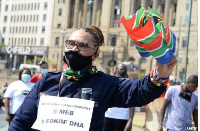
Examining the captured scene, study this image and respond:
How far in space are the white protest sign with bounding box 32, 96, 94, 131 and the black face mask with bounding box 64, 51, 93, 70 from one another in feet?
0.83

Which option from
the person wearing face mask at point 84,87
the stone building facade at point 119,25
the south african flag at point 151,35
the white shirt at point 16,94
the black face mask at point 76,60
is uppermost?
the stone building facade at point 119,25

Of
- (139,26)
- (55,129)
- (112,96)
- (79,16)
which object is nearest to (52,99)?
(55,129)

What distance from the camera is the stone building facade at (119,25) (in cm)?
5806

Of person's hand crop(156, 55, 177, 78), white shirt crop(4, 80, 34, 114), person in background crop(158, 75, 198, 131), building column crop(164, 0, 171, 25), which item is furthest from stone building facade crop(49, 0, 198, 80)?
person's hand crop(156, 55, 177, 78)

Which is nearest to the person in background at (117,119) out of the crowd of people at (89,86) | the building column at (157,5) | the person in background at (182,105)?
the person in background at (182,105)

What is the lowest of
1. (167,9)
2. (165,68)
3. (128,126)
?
(128,126)

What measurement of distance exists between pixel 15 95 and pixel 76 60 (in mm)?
4424

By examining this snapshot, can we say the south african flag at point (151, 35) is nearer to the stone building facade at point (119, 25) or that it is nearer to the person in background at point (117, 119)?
the person in background at point (117, 119)

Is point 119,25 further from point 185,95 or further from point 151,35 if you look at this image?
point 151,35

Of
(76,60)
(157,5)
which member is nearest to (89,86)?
(76,60)

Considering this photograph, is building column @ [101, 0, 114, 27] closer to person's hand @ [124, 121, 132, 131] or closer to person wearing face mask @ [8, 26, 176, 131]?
person's hand @ [124, 121, 132, 131]

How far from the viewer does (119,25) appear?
6769 centimetres

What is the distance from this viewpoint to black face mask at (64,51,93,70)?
2.77 metres

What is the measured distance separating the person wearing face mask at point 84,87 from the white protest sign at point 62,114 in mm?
19
